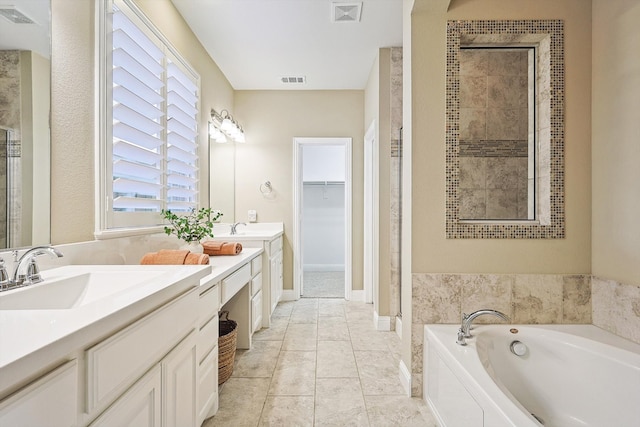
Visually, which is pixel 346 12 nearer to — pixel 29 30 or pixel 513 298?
pixel 29 30

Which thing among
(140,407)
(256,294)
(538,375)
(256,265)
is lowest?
(538,375)

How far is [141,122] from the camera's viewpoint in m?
1.83

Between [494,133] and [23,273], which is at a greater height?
[494,133]

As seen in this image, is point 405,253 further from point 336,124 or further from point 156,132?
point 336,124

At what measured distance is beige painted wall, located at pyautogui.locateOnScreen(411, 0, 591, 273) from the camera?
1.79 meters

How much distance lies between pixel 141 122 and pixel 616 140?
263 cm

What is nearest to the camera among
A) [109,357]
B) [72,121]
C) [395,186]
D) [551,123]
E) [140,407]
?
[109,357]

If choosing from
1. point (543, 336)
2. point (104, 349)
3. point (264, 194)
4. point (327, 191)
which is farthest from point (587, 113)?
point (327, 191)

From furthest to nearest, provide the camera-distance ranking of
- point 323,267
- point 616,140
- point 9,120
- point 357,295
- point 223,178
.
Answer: point 323,267 → point 357,295 → point 223,178 → point 616,140 → point 9,120

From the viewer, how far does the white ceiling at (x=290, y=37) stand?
2.37 meters

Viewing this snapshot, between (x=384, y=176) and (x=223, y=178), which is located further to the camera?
(x=223, y=178)

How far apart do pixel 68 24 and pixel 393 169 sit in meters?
2.43

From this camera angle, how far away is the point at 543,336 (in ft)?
5.36

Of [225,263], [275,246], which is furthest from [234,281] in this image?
[275,246]
